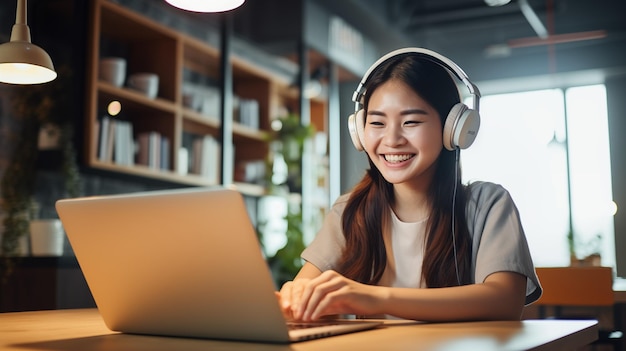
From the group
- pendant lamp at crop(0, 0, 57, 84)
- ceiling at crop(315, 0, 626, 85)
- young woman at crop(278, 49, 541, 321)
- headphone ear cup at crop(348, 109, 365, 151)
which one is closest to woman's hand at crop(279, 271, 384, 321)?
young woman at crop(278, 49, 541, 321)

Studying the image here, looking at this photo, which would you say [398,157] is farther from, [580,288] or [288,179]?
[288,179]

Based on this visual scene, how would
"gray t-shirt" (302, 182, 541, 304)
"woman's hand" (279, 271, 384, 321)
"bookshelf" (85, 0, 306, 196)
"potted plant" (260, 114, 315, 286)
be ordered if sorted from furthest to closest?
1. "potted plant" (260, 114, 315, 286)
2. "bookshelf" (85, 0, 306, 196)
3. "gray t-shirt" (302, 182, 541, 304)
4. "woman's hand" (279, 271, 384, 321)

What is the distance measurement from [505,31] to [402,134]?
705 cm

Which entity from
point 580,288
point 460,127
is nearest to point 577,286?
point 580,288

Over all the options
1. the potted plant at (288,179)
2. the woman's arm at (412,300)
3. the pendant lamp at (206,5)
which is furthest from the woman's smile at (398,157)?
the potted plant at (288,179)

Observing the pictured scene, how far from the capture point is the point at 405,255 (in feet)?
5.36

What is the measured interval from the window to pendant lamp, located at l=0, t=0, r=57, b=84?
6.59 metres

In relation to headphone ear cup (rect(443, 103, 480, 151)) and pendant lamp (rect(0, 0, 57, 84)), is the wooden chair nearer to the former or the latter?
headphone ear cup (rect(443, 103, 480, 151))

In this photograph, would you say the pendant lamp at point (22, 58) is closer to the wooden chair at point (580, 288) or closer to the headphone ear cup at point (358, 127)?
the headphone ear cup at point (358, 127)

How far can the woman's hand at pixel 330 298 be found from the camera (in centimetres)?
112

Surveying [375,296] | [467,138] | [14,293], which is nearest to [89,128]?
[14,293]

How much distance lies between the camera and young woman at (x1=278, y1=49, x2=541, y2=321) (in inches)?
58.4

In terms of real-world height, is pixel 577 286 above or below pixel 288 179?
below

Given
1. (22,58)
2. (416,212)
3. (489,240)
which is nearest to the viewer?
(489,240)
